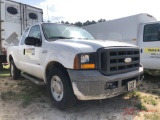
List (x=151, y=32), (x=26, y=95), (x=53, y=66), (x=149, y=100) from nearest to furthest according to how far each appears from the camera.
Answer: (x=53, y=66), (x=149, y=100), (x=26, y=95), (x=151, y=32)

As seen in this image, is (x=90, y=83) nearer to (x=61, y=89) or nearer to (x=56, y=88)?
(x=61, y=89)

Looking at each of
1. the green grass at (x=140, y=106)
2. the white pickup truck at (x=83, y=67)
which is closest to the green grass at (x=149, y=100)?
the green grass at (x=140, y=106)

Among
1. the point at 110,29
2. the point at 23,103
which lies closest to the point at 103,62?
the point at 23,103

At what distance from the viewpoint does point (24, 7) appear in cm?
1061

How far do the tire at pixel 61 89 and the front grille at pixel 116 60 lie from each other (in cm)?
75

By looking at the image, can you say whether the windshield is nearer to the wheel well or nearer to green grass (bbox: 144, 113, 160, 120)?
the wheel well

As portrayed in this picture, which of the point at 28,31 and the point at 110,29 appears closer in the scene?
the point at 28,31

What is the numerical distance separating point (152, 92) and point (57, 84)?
290cm

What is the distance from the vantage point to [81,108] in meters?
4.57

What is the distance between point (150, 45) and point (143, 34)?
54 centimetres

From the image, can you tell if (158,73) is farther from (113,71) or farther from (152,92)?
(113,71)

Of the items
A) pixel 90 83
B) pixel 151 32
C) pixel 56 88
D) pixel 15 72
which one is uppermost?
pixel 151 32

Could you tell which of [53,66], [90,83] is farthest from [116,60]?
[53,66]

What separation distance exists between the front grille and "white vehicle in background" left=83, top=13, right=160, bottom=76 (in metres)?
2.90
